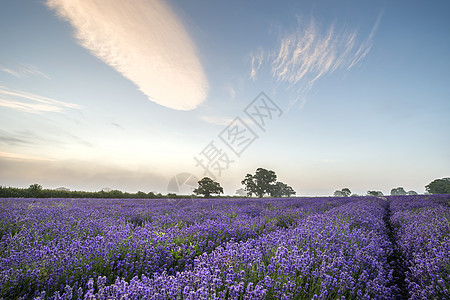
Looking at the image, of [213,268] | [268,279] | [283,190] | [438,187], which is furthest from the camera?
[283,190]

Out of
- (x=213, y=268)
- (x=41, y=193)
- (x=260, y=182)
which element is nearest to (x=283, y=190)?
(x=260, y=182)

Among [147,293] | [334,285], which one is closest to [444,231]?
[334,285]

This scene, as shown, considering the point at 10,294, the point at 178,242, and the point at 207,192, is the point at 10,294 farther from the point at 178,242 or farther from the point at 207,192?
the point at 207,192

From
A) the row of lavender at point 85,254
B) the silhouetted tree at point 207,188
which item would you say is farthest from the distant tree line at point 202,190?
the row of lavender at point 85,254

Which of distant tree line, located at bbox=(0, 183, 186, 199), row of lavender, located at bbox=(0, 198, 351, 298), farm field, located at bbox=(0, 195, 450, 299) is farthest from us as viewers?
distant tree line, located at bbox=(0, 183, 186, 199)

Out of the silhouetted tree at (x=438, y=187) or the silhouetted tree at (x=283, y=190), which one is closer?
the silhouetted tree at (x=438, y=187)

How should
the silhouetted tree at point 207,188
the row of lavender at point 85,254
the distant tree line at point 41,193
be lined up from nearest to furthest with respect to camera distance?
the row of lavender at point 85,254 → the distant tree line at point 41,193 → the silhouetted tree at point 207,188

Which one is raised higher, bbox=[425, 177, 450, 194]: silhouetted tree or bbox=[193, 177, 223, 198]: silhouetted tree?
bbox=[425, 177, 450, 194]: silhouetted tree

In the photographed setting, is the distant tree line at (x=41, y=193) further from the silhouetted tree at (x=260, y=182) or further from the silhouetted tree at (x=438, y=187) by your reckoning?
the silhouetted tree at (x=438, y=187)

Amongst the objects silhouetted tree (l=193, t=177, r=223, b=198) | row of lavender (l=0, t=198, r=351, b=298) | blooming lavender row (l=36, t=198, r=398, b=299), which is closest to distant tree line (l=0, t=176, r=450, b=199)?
silhouetted tree (l=193, t=177, r=223, b=198)

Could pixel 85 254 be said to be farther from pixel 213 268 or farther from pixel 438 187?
pixel 438 187

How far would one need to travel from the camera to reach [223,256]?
2.41m

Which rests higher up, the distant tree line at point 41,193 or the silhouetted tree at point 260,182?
the silhouetted tree at point 260,182

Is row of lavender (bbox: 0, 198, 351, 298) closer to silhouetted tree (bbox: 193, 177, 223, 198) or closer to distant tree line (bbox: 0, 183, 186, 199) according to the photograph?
distant tree line (bbox: 0, 183, 186, 199)
